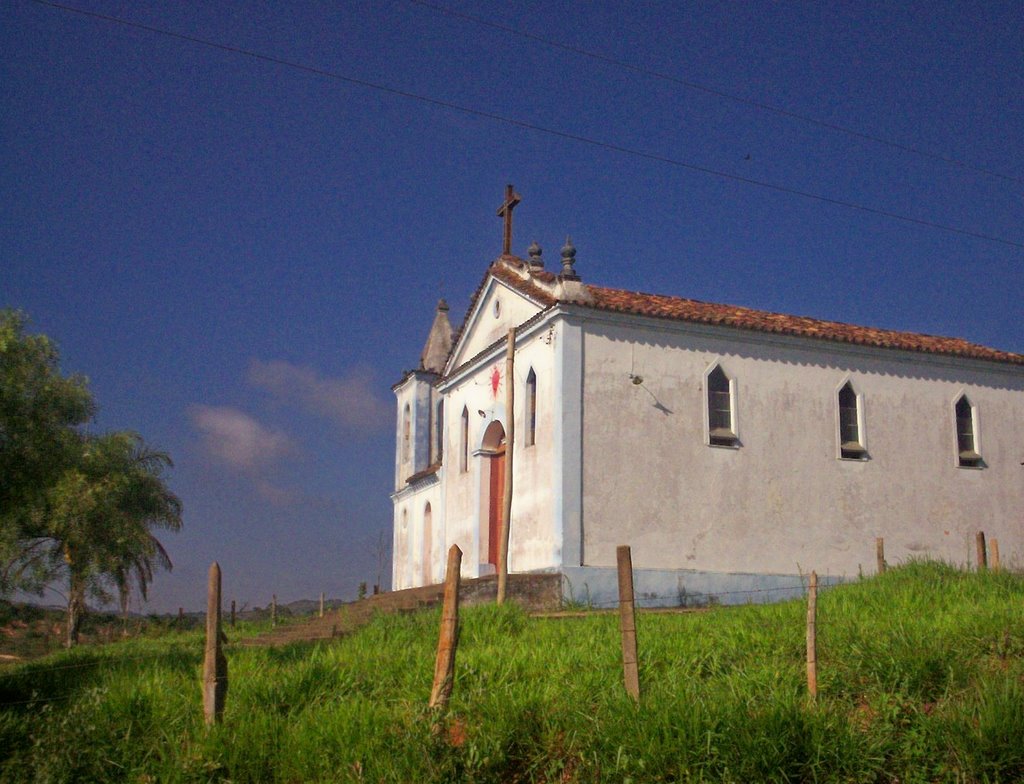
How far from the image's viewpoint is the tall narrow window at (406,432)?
34312mm

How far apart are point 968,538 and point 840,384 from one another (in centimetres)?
450

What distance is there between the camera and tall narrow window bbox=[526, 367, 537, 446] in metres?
21.0

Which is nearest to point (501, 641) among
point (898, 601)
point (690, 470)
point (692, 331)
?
point (898, 601)

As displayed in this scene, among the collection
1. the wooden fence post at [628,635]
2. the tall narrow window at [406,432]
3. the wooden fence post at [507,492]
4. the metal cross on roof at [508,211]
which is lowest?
the wooden fence post at [628,635]

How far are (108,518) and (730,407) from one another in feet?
49.2

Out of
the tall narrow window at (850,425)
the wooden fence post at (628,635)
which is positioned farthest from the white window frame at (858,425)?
the wooden fence post at (628,635)

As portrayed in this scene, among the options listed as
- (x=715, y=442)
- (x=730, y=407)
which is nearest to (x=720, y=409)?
(x=730, y=407)

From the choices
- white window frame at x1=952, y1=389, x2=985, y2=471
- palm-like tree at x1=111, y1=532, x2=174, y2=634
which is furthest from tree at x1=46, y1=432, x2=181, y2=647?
white window frame at x1=952, y1=389, x2=985, y2=471

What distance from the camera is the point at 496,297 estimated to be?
24188 millimetres

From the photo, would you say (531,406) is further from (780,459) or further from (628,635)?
(628,635)

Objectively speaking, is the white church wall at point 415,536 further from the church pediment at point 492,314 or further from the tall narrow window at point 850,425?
the tall narrow window at point 850,425

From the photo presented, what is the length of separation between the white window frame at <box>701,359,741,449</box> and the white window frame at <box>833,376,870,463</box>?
2495mm

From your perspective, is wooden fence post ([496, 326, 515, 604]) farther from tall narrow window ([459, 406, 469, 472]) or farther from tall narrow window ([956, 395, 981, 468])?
tall narrow window ([956, 395, 981, 468])

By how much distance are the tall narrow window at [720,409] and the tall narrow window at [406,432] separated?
14.9 meters
